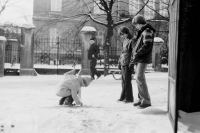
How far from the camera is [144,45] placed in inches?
216

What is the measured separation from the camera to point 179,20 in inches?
143

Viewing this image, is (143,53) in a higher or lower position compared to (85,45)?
lower

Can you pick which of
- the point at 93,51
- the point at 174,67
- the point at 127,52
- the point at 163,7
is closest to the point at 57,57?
the point at 93,51

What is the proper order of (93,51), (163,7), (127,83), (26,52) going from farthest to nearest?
(163,7) → (26,52) → (93,51) → (127,83)

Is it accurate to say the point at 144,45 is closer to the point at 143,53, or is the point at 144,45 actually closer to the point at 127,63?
the point at 143,53

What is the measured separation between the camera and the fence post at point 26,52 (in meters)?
14.2

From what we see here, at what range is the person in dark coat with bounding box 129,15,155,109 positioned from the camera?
5.50 metres

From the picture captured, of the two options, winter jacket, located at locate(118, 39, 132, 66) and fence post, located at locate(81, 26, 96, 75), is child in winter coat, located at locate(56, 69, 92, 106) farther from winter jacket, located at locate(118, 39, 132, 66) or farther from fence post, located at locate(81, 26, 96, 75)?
fence post, located at locate(81, 26, 96, 75)

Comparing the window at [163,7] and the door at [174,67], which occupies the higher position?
the window at [163,7]

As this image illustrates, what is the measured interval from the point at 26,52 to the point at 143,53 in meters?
9.99

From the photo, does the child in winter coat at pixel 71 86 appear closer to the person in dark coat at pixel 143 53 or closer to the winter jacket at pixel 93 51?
the person in dark coat at pixel 143 53

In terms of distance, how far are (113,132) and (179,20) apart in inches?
74.2

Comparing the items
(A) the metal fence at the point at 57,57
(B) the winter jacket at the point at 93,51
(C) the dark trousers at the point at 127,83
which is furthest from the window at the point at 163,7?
(C) the dark trousers at the point at 127,83

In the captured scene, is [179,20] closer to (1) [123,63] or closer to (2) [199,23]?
(2) [199,23]
